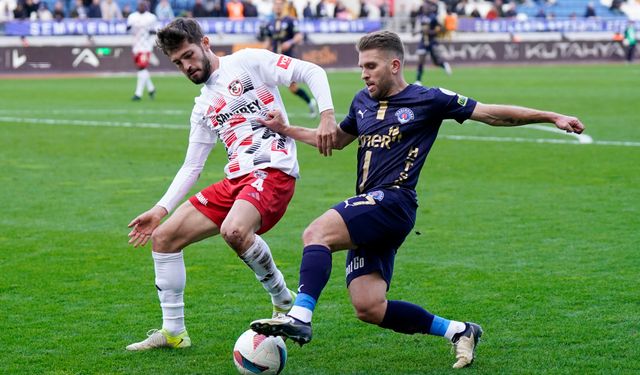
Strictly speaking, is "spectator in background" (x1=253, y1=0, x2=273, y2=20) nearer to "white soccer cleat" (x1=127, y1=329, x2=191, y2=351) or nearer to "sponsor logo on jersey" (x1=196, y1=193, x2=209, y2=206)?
"sponsor logo on jersey" (x1=196, y1=193, x2=209, y2=206)

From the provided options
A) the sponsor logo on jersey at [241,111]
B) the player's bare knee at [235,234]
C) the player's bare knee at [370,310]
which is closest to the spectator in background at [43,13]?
the sponsor logo on jersey at [241,111]

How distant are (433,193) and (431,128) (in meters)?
6.44

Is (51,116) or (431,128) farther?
(51,116)

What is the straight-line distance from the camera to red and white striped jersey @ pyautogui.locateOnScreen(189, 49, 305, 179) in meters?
6.54

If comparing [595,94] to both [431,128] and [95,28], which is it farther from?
[431,128]

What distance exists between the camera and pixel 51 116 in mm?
21750

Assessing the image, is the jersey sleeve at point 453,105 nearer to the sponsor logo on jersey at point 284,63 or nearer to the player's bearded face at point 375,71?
the player's bearded face at point 375,71

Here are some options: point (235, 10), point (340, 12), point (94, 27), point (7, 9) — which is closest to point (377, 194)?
point (94, 27)

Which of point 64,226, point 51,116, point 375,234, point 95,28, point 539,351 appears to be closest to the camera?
point 375,234

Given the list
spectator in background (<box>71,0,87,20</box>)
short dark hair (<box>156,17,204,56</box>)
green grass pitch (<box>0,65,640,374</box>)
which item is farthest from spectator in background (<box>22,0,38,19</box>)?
short dark hair (<box>156,17,204,56</box>)

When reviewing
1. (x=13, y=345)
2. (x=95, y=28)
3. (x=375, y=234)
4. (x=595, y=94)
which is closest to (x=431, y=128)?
(x=375, y=234)

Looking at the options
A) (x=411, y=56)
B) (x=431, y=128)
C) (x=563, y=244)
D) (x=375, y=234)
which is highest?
(x=431, y=128)

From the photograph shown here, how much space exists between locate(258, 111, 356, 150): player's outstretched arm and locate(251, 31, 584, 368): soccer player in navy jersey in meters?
0.16

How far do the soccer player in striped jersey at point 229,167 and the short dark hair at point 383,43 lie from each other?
1.68 feet
